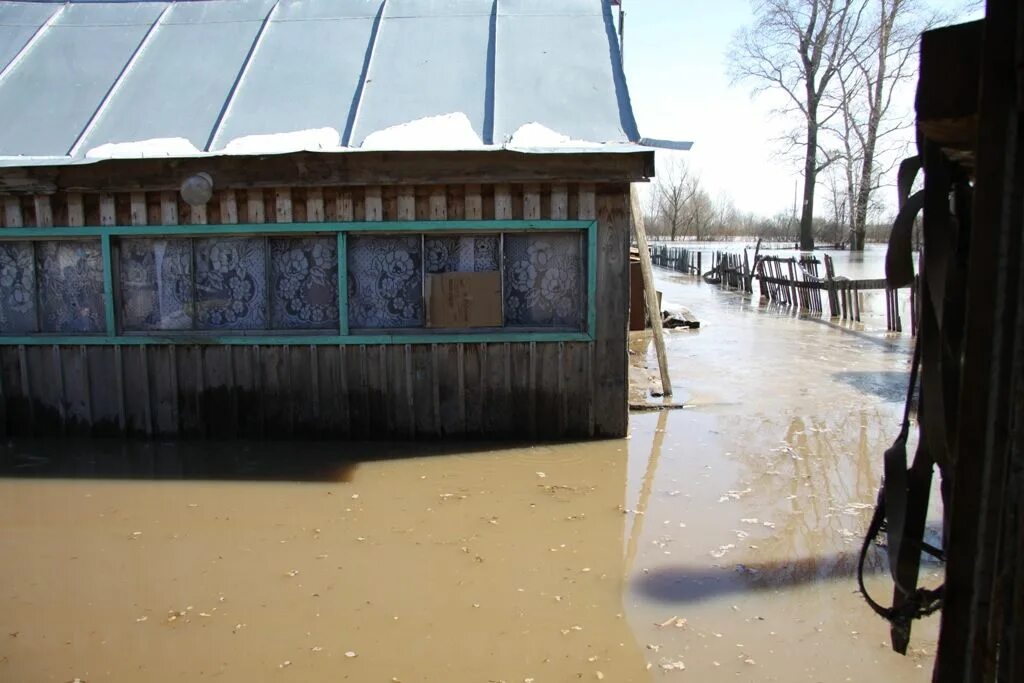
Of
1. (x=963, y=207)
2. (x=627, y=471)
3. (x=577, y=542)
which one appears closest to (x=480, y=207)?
(x=627, y=471)

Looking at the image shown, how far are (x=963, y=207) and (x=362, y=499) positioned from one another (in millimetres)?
4819

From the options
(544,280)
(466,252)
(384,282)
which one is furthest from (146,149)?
(544,280)

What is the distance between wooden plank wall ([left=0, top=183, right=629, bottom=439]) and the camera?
7379 millimetres

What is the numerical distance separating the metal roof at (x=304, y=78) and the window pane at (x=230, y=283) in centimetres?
90

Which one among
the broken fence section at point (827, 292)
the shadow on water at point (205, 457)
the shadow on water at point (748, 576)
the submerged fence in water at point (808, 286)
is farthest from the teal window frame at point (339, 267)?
the broken fence section at point (827, 292)

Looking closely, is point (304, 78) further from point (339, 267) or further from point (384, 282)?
point (384, 282)

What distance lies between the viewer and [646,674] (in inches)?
146

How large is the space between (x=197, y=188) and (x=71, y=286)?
5.68 feet

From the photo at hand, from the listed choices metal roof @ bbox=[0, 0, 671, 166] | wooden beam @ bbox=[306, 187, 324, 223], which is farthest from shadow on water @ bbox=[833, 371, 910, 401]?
wooden beam @ bbox=[306, 187, 324, 223]

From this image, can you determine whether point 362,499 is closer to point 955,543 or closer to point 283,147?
point 283,147

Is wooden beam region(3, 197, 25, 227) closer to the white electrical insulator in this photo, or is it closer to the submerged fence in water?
the white electrical insulator

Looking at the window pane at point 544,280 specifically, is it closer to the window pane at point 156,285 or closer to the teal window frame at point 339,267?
the teal window frame at point 339,267

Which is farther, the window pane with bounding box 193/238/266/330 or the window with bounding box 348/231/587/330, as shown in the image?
the window pane with bounding box 193/238/266/330

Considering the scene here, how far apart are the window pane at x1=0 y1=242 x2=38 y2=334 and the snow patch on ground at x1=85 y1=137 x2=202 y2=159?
124cm
